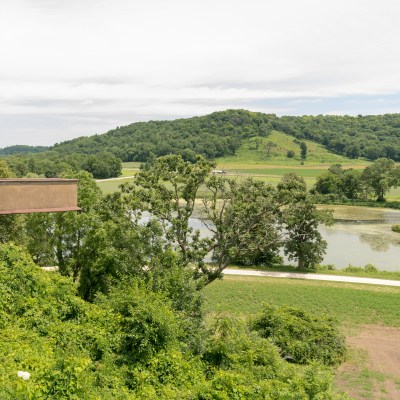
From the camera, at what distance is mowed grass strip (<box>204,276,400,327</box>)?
2439 cm

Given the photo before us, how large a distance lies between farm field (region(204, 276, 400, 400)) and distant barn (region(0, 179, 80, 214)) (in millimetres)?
7316

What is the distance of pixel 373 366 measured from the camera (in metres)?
18.3

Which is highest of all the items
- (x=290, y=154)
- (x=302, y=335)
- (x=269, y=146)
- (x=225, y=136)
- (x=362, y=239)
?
(x=225, y=136)

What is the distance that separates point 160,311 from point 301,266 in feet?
81.6

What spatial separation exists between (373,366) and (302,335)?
3.07m

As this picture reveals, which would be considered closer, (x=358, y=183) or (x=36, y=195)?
(x=36, y=195)

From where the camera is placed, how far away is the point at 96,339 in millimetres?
13180

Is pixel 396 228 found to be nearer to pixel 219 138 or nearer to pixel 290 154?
pixel 290 154

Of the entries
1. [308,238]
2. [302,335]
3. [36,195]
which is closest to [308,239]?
[308,238]

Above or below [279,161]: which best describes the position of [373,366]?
below

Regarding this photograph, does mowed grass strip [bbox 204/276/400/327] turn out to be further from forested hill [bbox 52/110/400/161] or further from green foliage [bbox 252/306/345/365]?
forested hill [bbox 52/110/400/161]

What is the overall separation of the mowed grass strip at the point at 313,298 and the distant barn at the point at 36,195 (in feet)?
38.8

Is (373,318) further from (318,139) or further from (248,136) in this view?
(318,139)

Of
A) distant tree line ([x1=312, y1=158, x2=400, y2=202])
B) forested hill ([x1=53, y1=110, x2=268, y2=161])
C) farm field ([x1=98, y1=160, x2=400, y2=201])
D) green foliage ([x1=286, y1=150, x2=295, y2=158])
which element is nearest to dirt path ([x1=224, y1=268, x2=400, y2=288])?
distant tree line ([x1=312, y1=158, x2=400, y2=202])
